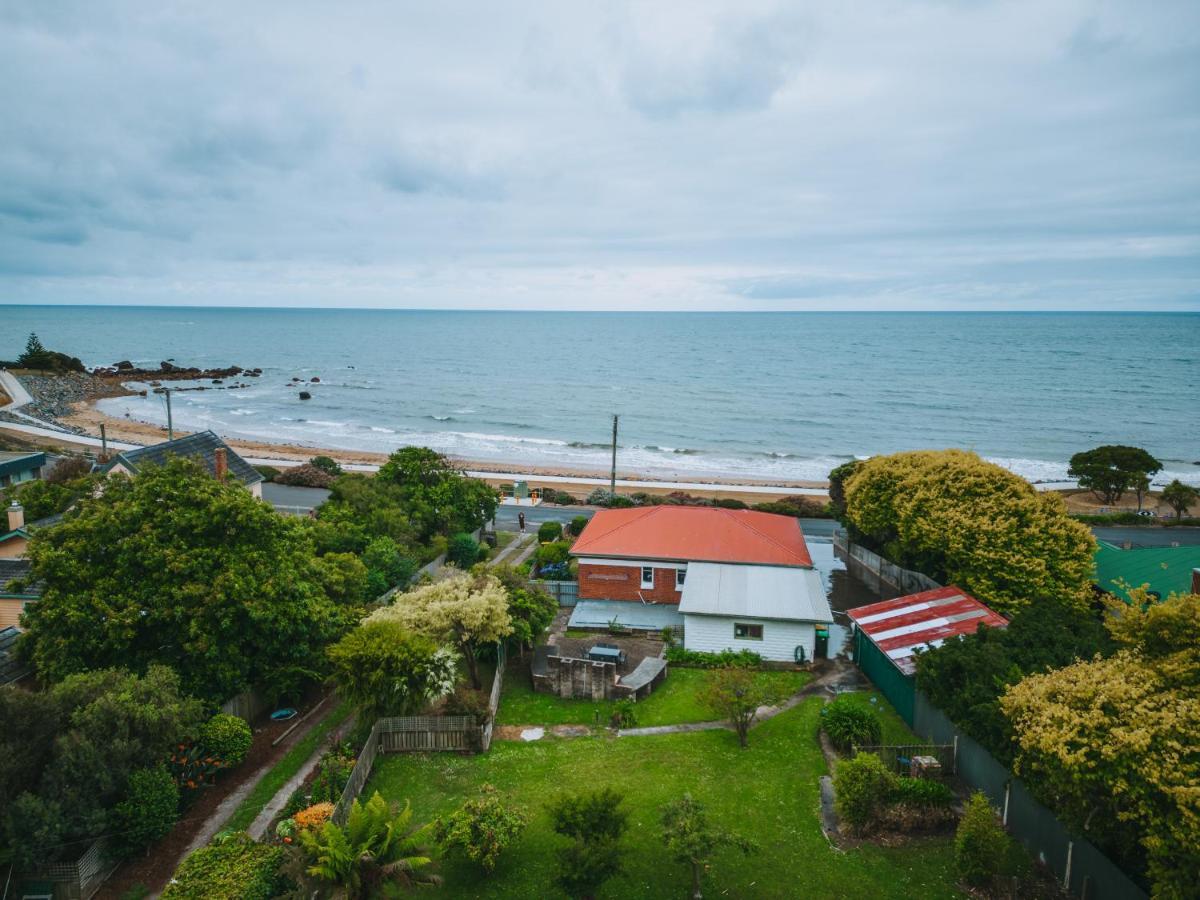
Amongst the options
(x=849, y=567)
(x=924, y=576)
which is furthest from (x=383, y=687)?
(x=849, y=567)

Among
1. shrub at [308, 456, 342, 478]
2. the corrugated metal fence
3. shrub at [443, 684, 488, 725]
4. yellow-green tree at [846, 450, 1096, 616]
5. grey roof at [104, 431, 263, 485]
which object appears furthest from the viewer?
shrub at [308, 456, 342, 478]

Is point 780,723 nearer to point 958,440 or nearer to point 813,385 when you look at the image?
point 958,440

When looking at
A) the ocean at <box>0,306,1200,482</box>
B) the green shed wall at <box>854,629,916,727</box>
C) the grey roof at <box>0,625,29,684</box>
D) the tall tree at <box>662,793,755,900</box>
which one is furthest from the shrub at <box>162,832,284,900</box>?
the ocean at <box>0,306,1200,482</box>

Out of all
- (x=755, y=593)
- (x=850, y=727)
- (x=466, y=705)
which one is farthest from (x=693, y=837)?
(x=755, y=593)

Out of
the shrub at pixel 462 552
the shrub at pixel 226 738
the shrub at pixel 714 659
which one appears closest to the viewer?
the shrub at pixel 226 738

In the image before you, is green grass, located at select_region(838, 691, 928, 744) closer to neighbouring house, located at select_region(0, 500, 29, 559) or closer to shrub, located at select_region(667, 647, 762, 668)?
shrub, located at select_region(667, 647, 762, 668)

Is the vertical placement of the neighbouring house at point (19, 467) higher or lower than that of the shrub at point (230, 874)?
higher

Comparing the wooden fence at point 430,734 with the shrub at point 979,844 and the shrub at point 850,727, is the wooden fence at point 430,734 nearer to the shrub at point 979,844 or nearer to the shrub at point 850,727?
the shrub at point 850,727

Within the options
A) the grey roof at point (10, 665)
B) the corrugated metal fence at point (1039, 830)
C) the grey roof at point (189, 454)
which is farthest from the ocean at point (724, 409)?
the grey roof at point (10, 665)
